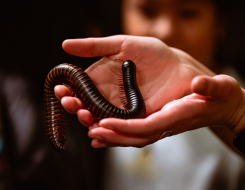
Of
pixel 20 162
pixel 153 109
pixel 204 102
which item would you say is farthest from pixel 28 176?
pixel 204 102

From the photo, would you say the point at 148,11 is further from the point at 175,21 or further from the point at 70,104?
the point at 70,104

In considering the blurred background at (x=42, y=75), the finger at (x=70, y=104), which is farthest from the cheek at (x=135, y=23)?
the finger at (x=70, y=104)

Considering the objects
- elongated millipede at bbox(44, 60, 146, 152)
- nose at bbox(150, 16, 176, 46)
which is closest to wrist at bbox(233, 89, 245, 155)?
elongated millipede at bbox(44, 60, 146, 152)

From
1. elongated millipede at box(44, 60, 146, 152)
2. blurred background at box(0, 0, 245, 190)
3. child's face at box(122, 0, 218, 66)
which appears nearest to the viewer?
elongated millipede at box(44, 60, 146, 152)

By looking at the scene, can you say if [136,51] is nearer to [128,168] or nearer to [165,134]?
[165,134]

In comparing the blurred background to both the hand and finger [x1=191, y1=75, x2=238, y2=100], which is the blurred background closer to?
the hand

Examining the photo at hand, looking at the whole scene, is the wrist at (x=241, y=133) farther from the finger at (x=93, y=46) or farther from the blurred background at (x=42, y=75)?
the blurred background at (x=42, y=75)
